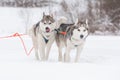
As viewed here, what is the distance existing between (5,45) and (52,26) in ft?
12.2

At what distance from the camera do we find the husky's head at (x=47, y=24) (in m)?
6.16

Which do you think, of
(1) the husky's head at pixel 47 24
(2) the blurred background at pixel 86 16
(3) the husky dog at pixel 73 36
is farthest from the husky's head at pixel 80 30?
(2) the blurred background at pixel 86 16

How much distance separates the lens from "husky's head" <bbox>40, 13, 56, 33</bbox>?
20.2 ft

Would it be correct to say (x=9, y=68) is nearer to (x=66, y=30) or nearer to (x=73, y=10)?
(x=66, y=30)

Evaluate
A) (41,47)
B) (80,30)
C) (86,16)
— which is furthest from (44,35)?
(86,16)

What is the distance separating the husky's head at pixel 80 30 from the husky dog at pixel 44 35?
1.33 ft

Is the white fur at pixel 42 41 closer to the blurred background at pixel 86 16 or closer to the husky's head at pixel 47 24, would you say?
the husky's head at pixel 47 24

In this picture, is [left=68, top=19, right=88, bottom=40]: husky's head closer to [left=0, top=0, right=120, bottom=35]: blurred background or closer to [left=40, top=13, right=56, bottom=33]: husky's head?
[left=40, top=13, right=56, bottom=33]: husky's head

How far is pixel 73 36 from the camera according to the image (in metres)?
6.07

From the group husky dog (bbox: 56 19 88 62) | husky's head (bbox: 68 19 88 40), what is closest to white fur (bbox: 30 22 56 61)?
husky dog (bbox: 56 19 88 62)

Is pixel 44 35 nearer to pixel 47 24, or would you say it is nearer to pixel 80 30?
pixel 47 24

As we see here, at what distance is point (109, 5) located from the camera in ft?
53.6

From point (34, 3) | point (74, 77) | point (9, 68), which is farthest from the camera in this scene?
point (34, 3)

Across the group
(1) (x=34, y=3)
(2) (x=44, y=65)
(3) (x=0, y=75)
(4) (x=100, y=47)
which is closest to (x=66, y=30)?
(2) (x=44, y=65)
